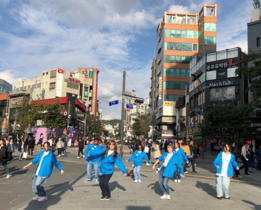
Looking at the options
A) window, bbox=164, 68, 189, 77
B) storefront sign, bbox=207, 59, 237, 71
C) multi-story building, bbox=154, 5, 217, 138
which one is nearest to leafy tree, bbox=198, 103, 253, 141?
storefront sign, bbox=207, 59, 237, 71

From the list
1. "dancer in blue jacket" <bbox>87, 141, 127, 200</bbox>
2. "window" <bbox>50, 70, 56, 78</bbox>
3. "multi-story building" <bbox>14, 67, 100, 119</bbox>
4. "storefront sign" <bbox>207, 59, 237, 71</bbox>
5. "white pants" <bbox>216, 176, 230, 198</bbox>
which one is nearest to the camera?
"dancer in blue jacket" <bbox>87, 141, 127, 200</bbox>

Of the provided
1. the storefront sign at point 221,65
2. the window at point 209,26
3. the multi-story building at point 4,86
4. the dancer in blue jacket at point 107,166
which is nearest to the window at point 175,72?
the window at point 209,26

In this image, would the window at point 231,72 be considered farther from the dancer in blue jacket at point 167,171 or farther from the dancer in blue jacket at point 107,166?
the dancer in blue jacket at point 107,166

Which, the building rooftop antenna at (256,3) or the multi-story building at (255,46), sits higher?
the building rooftop antenna at (256,3)

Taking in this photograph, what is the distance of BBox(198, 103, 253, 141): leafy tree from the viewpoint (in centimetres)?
2469

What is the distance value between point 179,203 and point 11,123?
59.8 m

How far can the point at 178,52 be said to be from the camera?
61.8m

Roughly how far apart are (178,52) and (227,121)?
3946 cm

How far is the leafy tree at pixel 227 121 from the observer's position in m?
24.7

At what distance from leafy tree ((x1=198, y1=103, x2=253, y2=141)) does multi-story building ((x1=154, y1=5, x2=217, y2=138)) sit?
32533 millimetres

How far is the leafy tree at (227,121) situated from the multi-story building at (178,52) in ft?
107

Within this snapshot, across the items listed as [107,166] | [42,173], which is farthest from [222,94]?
[42,173]

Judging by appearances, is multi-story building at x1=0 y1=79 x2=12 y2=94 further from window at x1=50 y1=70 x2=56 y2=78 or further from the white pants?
the white pants

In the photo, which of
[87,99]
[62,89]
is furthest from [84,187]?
[87,99]
